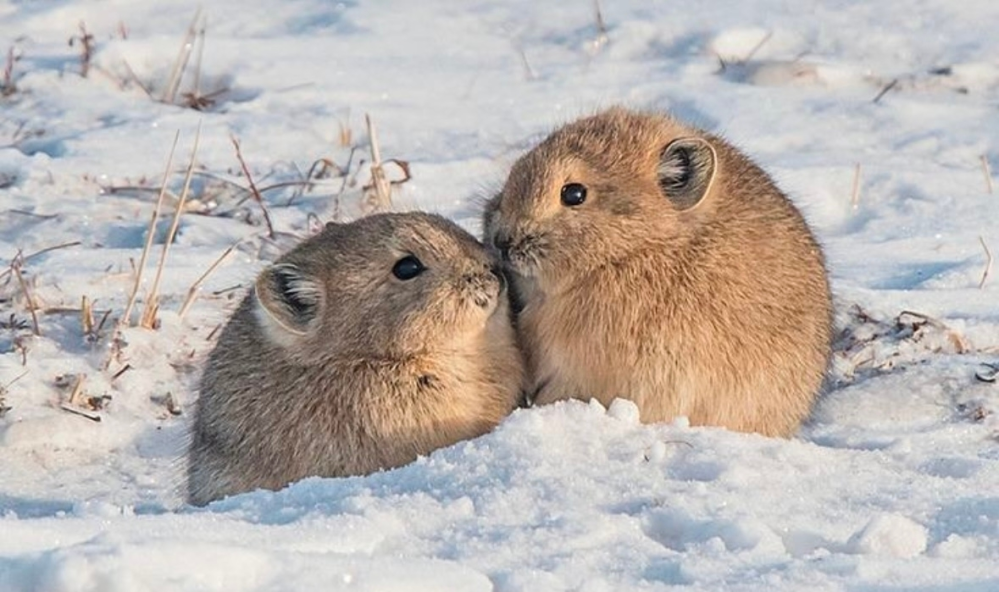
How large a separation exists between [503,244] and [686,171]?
0.66 meters

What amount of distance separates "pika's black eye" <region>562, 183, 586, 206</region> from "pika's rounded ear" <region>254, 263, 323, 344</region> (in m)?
0.92

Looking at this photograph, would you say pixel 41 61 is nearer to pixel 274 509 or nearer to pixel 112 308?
pixel 112 308

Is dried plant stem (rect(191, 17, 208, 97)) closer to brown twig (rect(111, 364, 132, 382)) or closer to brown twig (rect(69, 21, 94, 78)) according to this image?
brown twig (rect(69, 21, 94, 78))

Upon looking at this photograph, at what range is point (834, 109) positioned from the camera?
1093cm

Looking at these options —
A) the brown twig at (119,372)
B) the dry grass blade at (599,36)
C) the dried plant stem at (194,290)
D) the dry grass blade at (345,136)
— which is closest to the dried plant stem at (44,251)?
the dried plant stem at (194,290)

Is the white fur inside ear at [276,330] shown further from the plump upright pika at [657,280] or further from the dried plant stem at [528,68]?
the dried plant stem at [528,68]

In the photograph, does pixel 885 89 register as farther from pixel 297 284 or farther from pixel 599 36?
pixel 297 284

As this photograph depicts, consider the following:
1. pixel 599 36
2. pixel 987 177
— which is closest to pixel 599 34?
pixel 599 36

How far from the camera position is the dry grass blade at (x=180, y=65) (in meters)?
11.2

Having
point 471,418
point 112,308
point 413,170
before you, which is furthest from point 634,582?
point 413,170

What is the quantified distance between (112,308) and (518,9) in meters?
4.90

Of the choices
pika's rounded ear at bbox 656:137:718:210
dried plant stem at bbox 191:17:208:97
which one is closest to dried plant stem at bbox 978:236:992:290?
pika's rounded ear at bbox 656:137:718:210

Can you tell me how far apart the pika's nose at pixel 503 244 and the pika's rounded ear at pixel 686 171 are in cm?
56

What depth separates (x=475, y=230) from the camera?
904 cm
